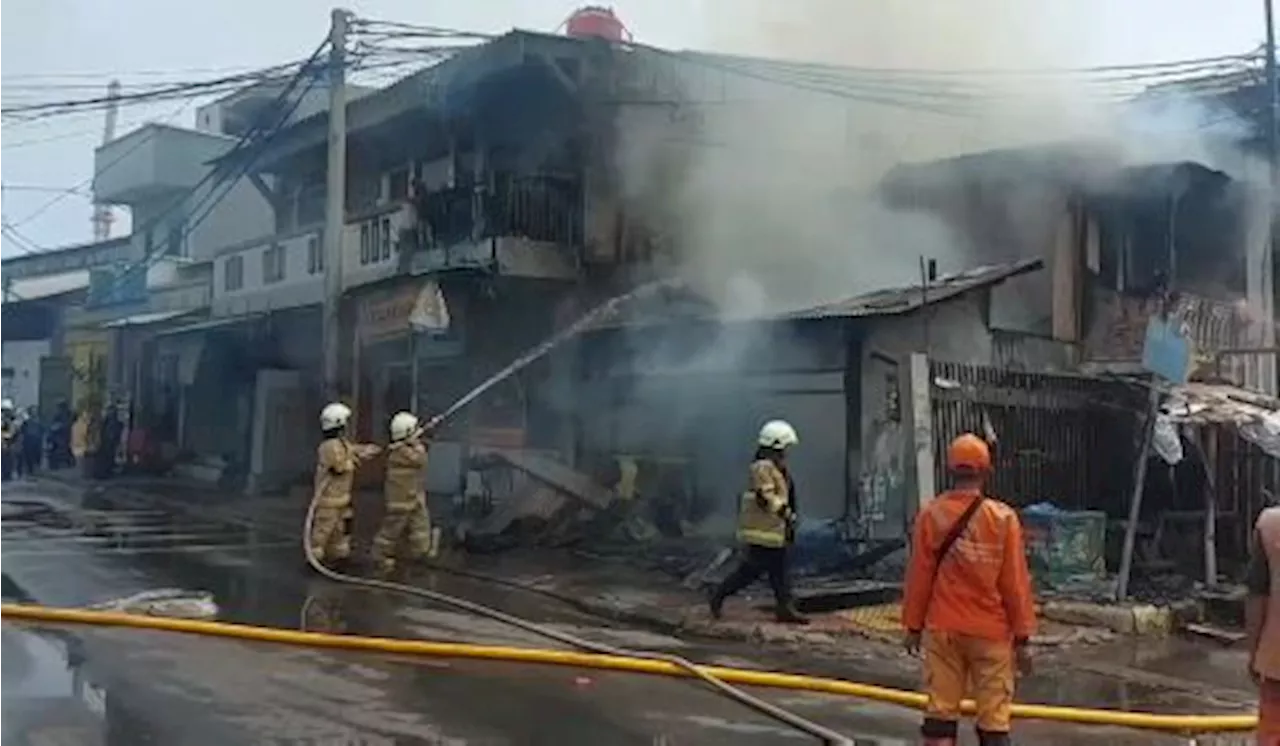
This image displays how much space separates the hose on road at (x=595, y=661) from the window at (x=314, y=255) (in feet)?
44.2

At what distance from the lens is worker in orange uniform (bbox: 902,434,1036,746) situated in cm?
545

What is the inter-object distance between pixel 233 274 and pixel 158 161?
363 inches

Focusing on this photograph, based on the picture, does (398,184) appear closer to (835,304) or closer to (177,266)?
(177,266)

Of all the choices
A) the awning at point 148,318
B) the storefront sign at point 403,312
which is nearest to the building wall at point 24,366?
the awning at point 148,318

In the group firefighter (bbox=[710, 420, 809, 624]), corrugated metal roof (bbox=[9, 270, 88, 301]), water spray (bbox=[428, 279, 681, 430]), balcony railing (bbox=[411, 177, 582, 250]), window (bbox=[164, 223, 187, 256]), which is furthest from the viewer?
corrugated metal roof (bbox=[9, 270, 88, 301])

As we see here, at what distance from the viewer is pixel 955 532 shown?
5.55m

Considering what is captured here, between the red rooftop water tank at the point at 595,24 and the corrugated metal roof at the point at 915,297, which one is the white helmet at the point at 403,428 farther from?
the red rooftop water tank at the point at 595,24

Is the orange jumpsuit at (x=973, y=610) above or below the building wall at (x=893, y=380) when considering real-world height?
below

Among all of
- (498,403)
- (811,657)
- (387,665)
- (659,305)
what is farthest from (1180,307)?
(387,665)

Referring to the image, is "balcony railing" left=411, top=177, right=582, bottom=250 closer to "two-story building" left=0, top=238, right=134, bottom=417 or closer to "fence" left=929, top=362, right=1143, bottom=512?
"fence" left=929, top=362, right=1143, bottom=512

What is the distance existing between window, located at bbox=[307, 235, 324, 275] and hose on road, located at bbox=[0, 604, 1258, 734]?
1347 centimetres

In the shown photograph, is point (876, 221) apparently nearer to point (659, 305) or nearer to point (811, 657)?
point (659, 305)

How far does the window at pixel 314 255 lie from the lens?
910 inches

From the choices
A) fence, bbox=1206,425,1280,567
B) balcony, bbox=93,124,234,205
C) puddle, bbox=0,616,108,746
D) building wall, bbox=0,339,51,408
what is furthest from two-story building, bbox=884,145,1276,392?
building wall, bbox=0,339,51,408
